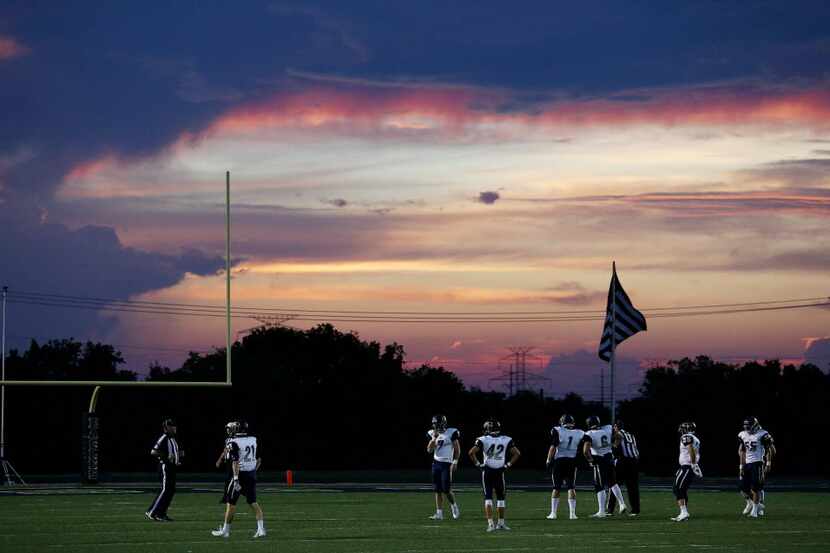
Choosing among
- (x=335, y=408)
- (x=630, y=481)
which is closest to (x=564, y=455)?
(x=630, y=481)

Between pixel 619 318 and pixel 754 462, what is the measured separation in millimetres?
6010

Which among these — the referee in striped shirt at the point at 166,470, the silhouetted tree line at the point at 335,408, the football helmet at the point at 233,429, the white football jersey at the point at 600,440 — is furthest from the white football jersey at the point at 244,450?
the silhouetted tree line at the point at 335,408

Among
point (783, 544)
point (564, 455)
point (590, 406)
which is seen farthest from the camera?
point (590, 406)

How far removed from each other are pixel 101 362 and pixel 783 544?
64142 mm

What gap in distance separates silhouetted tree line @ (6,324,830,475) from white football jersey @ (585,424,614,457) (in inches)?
1518

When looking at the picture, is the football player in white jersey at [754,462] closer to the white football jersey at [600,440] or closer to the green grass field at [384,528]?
the green grass field at [384,528]

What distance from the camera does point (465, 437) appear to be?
238 ft

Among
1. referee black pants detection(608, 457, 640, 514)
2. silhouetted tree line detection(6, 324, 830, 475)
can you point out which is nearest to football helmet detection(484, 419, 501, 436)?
referee black pants detection(608, 457, 640, 514)

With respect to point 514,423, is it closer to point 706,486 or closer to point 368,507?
point 706,486

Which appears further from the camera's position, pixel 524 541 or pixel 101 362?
pixel 101 362

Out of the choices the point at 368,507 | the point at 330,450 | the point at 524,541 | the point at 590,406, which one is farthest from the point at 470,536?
the point at 590,406

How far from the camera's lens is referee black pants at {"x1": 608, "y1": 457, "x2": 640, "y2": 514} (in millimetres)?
26594

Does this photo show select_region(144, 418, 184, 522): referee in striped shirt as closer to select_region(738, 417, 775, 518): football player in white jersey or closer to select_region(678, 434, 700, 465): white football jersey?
select_region(678, 434, 700, 465): white football jersey

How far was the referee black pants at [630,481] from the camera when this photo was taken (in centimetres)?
2659
